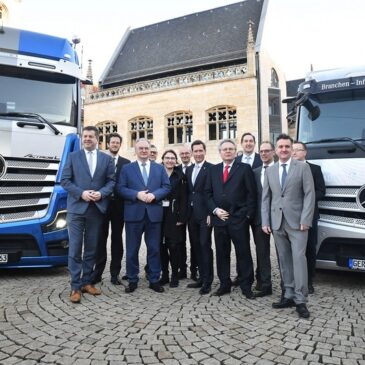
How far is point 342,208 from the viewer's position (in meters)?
4.56

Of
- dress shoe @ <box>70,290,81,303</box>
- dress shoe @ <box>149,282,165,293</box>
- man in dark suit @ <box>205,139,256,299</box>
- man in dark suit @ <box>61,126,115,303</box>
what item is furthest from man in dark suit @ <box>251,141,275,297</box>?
dress shoe @ <box>70,290,81,303</box>

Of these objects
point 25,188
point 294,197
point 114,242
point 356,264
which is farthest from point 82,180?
point 356,264

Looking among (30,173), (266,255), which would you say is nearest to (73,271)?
(30,173)

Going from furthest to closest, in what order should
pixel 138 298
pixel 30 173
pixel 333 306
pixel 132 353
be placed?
pixel 30 173 → pixel 138 298 → pixel 333 306 → pixel 132 353

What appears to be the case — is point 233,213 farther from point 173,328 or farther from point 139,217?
point 173,328

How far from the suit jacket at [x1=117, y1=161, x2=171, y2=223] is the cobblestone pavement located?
3.25ft

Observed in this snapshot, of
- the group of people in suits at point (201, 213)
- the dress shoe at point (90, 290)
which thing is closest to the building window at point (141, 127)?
the group of people in suits at point (201, 213)

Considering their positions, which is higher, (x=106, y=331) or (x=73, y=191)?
(x=73, y=191)

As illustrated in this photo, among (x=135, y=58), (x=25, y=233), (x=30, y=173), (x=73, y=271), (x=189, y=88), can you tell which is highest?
(x=135, y=58)

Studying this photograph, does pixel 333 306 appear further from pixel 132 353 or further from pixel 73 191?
pixel 73 191

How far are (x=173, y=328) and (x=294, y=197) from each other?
6.10ft

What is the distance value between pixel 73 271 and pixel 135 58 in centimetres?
3117

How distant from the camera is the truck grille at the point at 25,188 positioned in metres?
4.91

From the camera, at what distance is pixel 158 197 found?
474cm
